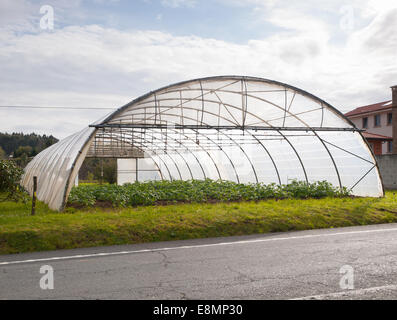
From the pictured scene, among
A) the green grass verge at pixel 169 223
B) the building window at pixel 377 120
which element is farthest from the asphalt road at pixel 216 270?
the building window at pixel 377 120

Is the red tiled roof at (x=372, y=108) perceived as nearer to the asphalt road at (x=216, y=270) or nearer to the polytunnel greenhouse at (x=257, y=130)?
the polytunnel greenhouse at (x=257, y=130)

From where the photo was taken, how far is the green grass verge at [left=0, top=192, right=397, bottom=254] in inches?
316

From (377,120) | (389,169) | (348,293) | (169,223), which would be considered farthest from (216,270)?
(377,120)

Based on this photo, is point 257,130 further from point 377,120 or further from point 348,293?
point 377,120

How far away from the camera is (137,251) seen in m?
7.38

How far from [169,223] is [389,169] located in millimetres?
17738

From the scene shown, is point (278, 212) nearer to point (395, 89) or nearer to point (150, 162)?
point (150, 162)

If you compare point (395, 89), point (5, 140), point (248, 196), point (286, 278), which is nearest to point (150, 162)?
point (248, 196)

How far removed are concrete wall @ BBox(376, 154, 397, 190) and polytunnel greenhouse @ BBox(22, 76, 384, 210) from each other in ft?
23.8

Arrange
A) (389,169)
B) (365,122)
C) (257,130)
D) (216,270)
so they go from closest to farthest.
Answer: (216,270)
(257,130)
(389,169)
(365,122)

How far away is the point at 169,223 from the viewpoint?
930 cm

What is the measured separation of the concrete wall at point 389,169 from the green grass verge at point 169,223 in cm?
1099

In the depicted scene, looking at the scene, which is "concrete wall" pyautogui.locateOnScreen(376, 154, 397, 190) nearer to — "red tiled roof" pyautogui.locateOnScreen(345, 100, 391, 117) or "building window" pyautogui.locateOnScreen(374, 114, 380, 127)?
"red tiled roof" pyautogui.locateOnScreen(345, 100, 391, 117)

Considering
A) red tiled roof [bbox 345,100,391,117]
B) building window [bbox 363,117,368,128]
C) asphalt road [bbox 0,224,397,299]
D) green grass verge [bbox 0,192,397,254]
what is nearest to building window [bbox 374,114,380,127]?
→ red tiled roof [bbox 345,100,391,117]
